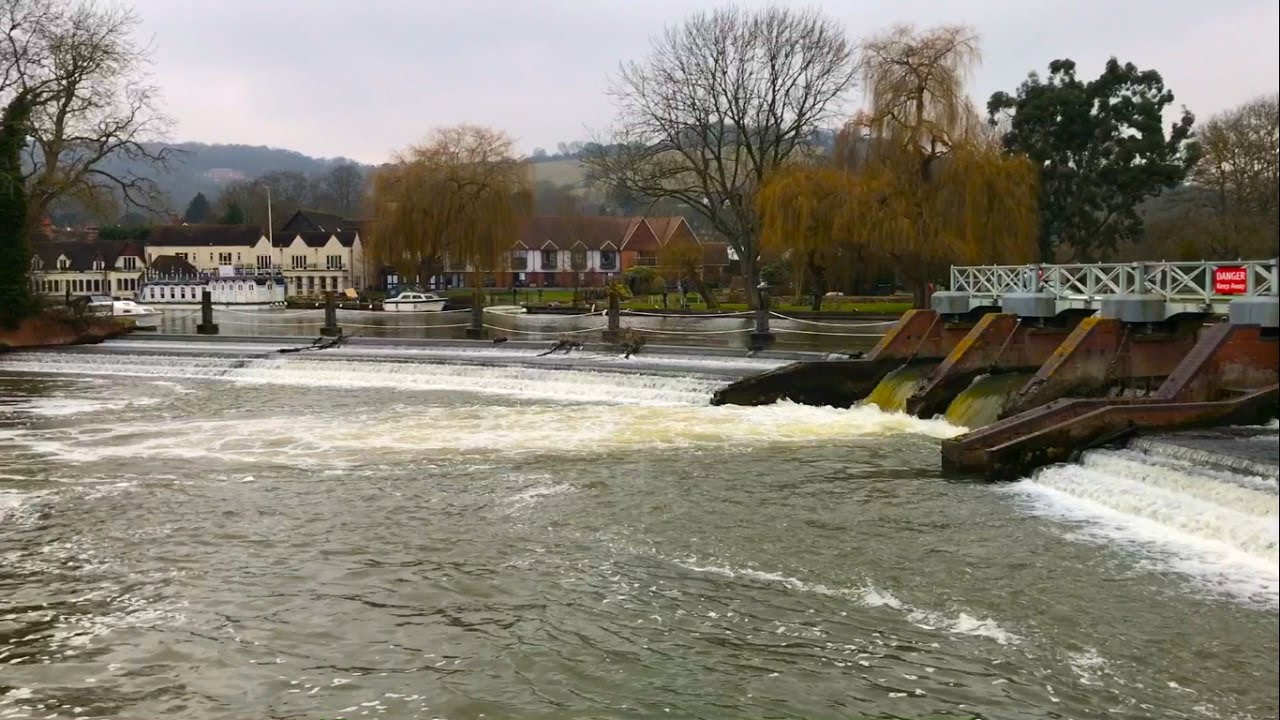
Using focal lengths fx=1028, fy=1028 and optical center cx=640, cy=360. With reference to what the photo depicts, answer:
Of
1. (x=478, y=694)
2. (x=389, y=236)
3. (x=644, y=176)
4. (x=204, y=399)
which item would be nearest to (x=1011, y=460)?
(x=478, y=694)

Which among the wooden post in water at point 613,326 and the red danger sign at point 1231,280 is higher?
the red danger sign at point 1231,280

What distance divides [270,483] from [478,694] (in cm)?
766

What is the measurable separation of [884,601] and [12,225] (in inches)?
1441

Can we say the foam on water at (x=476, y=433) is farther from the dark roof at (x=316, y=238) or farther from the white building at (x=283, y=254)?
the dark roof at (x=316, y=238)

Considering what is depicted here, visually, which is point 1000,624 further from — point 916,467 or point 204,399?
point 204,399

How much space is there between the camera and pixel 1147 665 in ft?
23.9

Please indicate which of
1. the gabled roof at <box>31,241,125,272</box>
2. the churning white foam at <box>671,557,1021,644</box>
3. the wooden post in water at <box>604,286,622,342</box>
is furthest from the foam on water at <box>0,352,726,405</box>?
the gabled roof at <box>31,241,125,272</box>

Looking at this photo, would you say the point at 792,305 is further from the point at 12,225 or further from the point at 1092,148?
the point at 12,225

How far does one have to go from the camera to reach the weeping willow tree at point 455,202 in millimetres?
66000

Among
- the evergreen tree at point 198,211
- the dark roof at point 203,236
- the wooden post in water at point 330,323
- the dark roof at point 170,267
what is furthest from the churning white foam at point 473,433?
the evergreen tree at point 198,211

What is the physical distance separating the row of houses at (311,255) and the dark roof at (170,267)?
0.34ft

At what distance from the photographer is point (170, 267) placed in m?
106

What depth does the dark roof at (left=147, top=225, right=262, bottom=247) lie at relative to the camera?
A: 369ft

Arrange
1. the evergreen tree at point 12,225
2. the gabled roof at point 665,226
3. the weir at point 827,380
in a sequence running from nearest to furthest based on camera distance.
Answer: the weir at point 827,380 < the evergreen tree at point 12,225 < the gabled roof at point 665,226
